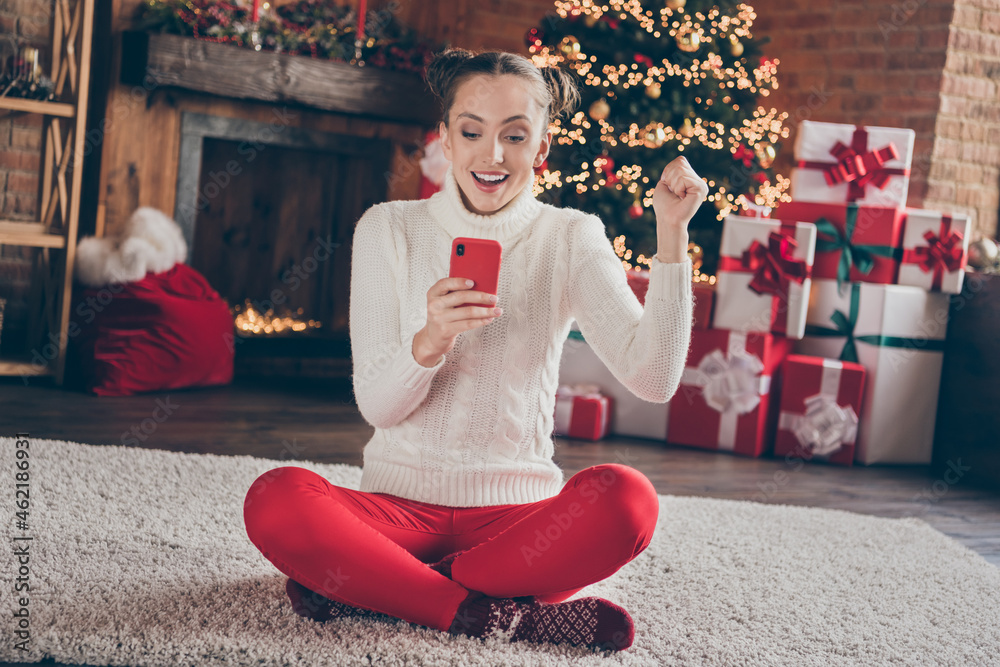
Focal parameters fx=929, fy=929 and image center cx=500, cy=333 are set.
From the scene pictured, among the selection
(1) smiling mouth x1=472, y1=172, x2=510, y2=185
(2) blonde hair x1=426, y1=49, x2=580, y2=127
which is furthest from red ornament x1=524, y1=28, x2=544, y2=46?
(1) smiling mouth x1=472, y1=172, x2=510, y2=185

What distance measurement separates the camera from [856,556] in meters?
1.97

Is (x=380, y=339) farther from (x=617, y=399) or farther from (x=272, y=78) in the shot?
(x=272, y=78)

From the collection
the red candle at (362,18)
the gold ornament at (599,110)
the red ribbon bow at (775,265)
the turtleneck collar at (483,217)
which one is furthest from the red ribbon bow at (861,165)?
the turtleneck collar at (483,217)

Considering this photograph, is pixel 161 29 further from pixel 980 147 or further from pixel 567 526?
pixel 980 147

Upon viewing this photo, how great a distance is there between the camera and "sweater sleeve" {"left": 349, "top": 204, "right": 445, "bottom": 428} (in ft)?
4.24

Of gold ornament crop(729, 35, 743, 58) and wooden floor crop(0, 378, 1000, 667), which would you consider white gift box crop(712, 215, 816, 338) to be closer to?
wooden floor crop(0, 378, 1000, 667)

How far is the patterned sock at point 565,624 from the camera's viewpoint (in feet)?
4.42

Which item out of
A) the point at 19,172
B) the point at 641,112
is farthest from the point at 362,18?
the point at 19,172

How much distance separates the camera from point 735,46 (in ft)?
11.2

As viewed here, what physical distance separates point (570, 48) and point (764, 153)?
0.82 meters

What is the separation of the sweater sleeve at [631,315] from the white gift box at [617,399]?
64.6 inches

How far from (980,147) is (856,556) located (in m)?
2.26

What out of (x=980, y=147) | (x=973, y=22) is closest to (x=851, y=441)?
(x=980, y=147)

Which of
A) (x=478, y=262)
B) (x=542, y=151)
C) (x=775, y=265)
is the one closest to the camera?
(x=478, y=262)
